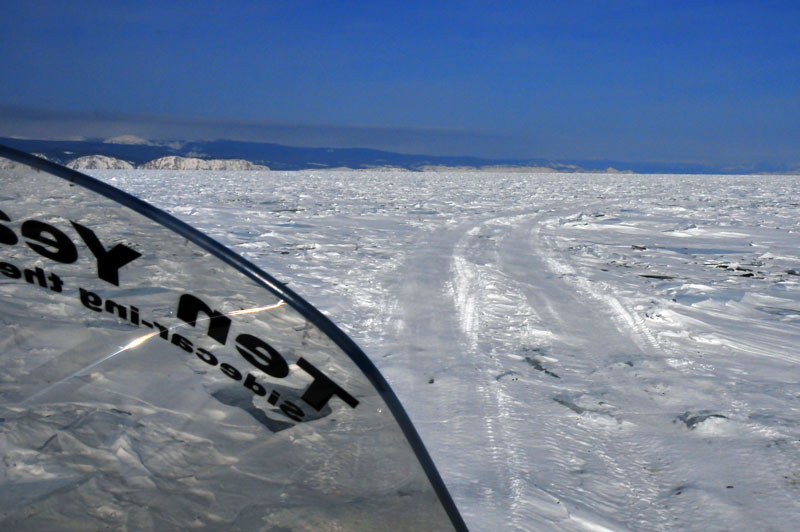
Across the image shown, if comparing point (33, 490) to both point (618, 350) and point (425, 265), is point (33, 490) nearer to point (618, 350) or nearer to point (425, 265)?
point (618, 350)

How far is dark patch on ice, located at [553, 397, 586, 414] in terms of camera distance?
291cm

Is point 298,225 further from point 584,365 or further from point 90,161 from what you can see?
point 584,365

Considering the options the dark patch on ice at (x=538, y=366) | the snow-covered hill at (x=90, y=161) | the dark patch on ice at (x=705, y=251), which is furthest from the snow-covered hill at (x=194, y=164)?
the dark patch on ice at (x=538, y=366)

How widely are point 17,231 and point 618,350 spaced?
341 centimetres

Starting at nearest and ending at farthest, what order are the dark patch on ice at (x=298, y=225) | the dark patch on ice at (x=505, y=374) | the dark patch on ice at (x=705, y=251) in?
the dark patch on ice at (x=505, y=374) < the dark patch on ice at (x=705, y=251) < the dark patch on ice at (x=298, y=225)

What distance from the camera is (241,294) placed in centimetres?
120

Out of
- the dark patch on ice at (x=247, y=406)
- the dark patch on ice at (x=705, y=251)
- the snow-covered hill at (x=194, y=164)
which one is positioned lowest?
the snow-covered hill at (x=194, y=164)

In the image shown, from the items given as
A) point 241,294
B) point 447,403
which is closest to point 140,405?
point 241,294

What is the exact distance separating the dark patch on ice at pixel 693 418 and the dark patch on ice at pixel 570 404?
17.0 inches

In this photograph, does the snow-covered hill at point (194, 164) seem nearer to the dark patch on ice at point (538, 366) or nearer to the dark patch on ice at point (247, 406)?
the dark patch on ice at point (538, 366)

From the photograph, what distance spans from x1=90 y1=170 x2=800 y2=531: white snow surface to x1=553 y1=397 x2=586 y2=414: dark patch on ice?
12mm

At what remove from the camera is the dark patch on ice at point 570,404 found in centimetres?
291

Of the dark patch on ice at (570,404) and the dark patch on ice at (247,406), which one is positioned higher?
the dark patch on ice at (247,406)

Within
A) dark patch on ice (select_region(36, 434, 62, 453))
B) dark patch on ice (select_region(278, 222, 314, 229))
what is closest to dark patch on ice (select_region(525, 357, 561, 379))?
dark patch on ice (select_region(36, 434, 62, 453))
